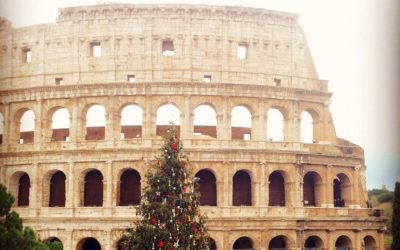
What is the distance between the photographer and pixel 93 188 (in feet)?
91.9

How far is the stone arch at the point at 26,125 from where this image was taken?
28656 mm

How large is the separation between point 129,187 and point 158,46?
655cm

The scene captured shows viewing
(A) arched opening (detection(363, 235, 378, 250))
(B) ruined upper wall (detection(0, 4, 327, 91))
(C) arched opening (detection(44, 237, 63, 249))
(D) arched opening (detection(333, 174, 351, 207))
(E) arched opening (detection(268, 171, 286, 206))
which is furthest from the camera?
(D) arched opening (detection(333, 174, 351, 207))

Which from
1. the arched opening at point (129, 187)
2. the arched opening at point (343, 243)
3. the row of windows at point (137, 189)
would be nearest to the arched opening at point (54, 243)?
the row of windows at point (137, 189)

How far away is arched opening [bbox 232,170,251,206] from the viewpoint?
91.6ft

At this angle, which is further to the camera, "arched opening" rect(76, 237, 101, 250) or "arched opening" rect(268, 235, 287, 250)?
"arched opening" rect(268, 235, 287, 250)

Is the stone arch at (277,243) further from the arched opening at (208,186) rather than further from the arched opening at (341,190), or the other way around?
the arched opening at (341,190)

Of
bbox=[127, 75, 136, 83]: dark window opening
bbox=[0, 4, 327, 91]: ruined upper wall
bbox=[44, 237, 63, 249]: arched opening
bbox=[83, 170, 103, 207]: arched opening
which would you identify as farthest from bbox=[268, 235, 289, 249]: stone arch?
bbox=[127, 75, 136, 83]: dark window opening

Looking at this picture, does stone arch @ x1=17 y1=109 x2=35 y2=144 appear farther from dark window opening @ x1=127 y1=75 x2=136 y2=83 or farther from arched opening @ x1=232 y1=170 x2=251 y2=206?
arched opening @ x1=232 y1=170 x2=251 y2=206

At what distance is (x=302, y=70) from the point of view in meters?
28.6

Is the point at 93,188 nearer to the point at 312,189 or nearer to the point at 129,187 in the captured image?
the point at 129,187

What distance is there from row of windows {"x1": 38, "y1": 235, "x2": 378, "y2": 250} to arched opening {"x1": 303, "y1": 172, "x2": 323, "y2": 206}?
1.68 metres

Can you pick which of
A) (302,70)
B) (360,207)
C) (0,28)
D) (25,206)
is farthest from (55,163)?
(360,207)

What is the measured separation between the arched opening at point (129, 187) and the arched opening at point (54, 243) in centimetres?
324
